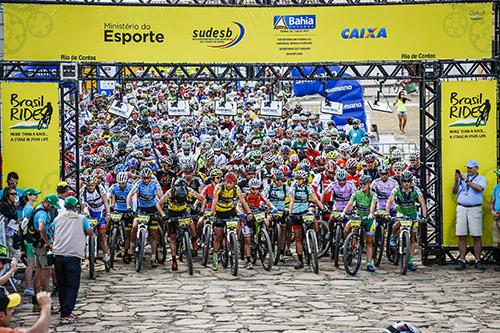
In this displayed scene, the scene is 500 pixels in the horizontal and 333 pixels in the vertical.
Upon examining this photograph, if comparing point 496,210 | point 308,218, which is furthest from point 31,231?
point 496,210

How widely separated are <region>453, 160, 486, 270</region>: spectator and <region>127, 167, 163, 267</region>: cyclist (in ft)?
18.5

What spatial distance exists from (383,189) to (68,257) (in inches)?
270

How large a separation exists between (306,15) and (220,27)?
167cm

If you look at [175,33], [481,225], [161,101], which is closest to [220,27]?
[175,33]

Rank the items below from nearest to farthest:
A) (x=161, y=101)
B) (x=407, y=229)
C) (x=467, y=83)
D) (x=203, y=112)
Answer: (x=407, y=229) → (x=467, y=83) → (x=203, y=112) → (x=161, y=101)

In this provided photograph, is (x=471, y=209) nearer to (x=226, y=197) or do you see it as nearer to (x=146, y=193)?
(x=226, y=197)

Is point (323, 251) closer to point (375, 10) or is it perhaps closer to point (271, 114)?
point (375, 10)

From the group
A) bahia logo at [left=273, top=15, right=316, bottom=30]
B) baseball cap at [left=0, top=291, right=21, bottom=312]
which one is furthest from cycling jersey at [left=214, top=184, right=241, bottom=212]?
baseball cap at [left=0, top=291, right=21, bottom=312]

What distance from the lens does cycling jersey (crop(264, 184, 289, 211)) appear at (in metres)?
18.2

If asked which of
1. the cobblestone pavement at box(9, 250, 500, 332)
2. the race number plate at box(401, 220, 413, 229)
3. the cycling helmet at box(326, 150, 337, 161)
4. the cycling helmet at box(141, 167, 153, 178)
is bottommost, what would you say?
the cobblestone pavement at box(9, 250, 500, 332)

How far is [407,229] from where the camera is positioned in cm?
1714

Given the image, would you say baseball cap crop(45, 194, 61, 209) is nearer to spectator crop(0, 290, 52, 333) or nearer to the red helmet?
the red helmet

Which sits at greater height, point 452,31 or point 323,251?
point 452,31

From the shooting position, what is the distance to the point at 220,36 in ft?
61.4
